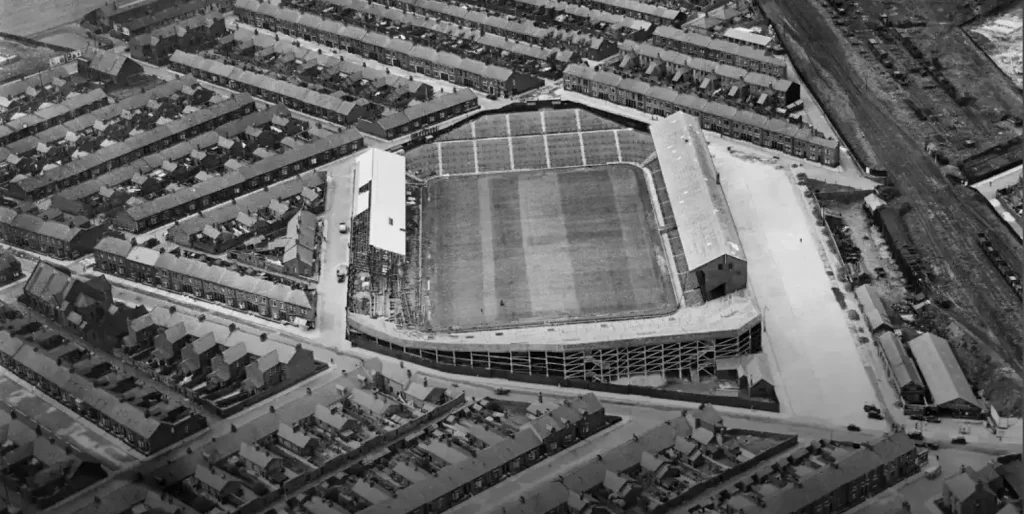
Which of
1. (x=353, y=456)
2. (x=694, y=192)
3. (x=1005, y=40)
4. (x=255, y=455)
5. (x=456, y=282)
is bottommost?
(x=353, y=456)

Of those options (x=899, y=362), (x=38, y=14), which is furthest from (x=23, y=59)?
(x=899, y=362)

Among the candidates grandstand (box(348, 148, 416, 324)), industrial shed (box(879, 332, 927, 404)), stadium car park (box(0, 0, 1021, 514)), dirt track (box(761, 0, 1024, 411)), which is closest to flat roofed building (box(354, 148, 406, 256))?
grandstand (box(348, 148, 416, 324))

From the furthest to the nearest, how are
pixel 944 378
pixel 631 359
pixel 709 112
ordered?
pixel 709 112
pixel 631 359
pixel 944 378

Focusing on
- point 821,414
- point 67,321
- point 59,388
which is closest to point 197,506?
point 59,388

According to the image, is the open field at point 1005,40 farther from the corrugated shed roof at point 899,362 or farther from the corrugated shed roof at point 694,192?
the corrugated shed roof at point 899,362

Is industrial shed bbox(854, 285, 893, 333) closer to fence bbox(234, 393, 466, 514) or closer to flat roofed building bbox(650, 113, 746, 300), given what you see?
flat roofed building bbox(650, 113, 746, 300)

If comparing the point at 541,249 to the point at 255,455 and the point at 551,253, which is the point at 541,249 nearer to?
the point at 551,253

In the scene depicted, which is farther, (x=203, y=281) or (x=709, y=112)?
(x=709, y=112)
